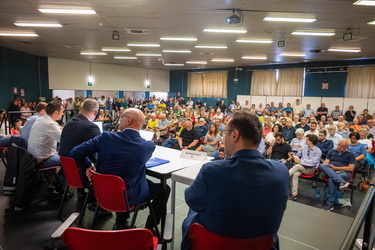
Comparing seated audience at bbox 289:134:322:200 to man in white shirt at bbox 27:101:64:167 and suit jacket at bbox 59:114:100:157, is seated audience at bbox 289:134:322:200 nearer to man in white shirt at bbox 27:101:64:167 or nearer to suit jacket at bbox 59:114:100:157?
suit jacket at bbox 59:114:100:157

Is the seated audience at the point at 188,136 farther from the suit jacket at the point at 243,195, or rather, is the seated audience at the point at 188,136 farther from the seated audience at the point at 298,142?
the suit jacket at the point at 243,195

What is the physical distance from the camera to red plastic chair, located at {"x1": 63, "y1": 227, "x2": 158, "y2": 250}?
3.37ft

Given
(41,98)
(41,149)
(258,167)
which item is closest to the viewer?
(258,167)

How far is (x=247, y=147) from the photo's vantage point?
124 centimetres

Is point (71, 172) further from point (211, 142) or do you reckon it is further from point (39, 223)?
point (211, 142)

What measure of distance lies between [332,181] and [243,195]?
3.38 meters

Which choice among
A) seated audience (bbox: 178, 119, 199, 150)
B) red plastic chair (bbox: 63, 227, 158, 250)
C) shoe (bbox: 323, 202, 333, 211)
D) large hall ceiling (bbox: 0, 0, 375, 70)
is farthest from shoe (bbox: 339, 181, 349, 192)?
red plastic chair (bbox: 63, 227, 158, 250)

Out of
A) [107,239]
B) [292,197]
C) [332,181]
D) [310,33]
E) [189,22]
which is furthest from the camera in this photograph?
[310,33]

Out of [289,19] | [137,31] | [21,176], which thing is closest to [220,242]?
[21,176]

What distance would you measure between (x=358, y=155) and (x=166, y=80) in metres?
15.9

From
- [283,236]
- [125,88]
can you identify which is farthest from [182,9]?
[125,88]

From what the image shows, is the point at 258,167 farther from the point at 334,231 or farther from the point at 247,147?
the point at 334,231

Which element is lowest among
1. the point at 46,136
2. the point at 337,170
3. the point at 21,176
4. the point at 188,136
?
the point at 337,170

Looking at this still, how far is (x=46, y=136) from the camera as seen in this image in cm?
317
